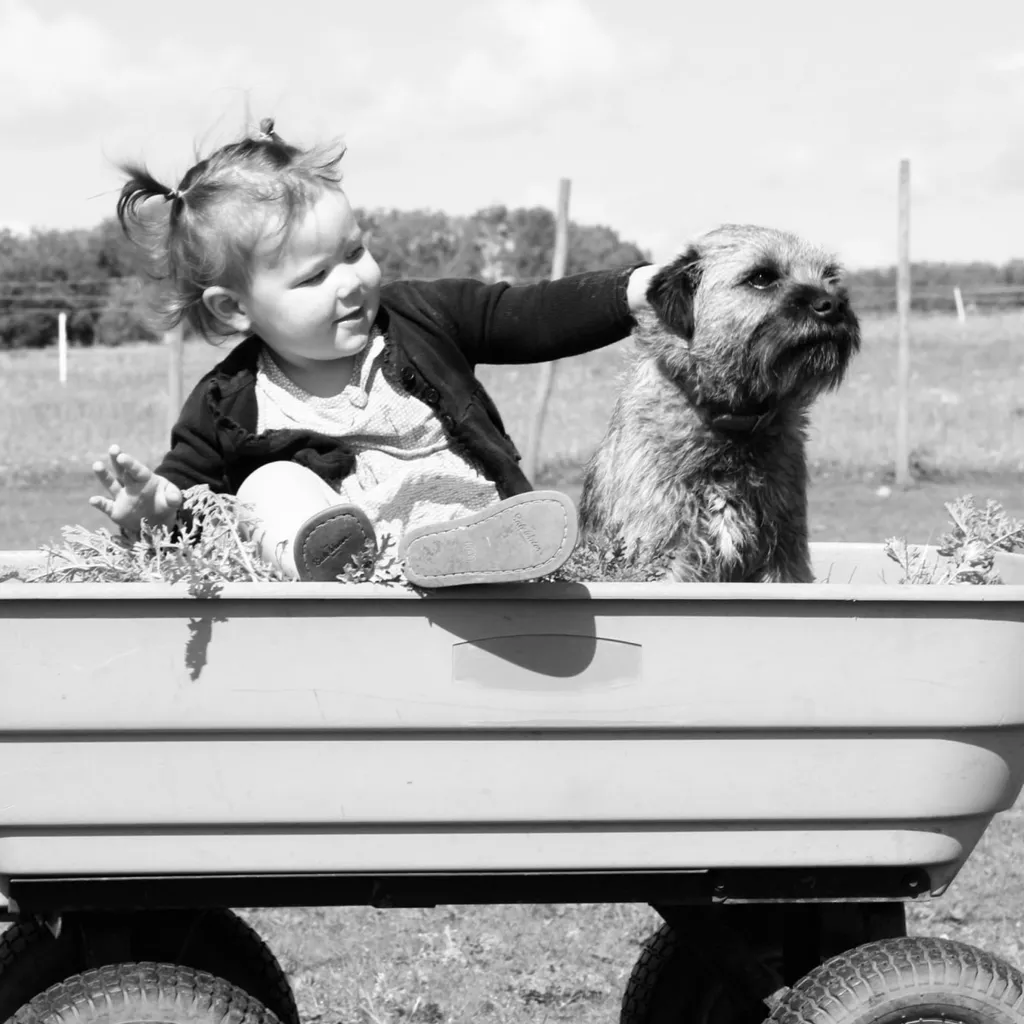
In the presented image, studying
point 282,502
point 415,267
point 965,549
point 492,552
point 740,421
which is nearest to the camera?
point 492,552

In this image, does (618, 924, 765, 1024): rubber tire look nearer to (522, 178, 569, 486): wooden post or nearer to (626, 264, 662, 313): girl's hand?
(626, 264, 662, 313): girl's hand

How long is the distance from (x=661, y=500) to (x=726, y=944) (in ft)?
3.01

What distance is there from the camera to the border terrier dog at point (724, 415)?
2994mm

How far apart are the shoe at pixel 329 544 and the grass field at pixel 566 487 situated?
123 centimetres

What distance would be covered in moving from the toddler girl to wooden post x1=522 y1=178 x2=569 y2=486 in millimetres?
8368

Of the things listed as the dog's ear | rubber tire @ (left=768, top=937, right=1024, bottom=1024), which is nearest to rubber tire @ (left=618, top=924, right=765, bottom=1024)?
rubber tire @ (left=768, top=937, right=1024, bottom=1024)

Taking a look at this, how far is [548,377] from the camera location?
11.4 m

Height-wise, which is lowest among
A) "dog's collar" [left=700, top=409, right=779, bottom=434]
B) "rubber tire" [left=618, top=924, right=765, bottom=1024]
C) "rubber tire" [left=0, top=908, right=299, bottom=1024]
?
"rubber tire" [left=618, top=924, right=765, bottom=1024]

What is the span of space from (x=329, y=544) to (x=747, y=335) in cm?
131

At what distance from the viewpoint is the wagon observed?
187 centimetres

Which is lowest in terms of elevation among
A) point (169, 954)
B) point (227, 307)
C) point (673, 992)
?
point (673, 992)

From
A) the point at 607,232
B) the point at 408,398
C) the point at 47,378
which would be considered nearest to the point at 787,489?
the point at 408,398

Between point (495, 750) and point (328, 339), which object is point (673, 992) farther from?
point (328, 339)

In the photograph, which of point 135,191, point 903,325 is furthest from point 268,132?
point 903,325
